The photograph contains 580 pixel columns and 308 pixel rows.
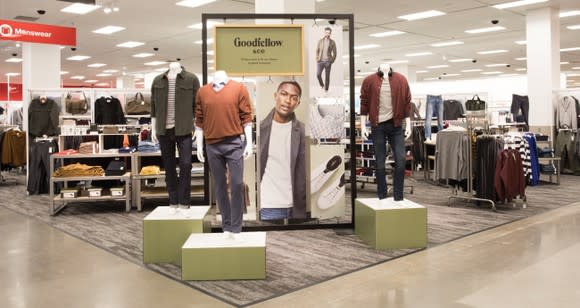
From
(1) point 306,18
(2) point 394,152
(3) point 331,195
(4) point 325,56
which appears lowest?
(3) point 331,195

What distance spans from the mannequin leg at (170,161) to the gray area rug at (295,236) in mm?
641

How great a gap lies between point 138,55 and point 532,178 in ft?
43.8

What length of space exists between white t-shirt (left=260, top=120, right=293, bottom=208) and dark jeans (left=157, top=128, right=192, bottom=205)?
1.15 meters

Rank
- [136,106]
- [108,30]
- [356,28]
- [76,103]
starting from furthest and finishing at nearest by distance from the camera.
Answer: [356,28]
[108,30]
[76,103]
[136,106]

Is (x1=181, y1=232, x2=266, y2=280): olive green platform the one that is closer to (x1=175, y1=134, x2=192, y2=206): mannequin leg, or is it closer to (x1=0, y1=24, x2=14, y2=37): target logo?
(x1=175, y1=134, x2=192, y2=206): mannequin leg

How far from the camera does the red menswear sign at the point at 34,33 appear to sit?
26.6 feet

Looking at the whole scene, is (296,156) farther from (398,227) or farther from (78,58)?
(78,58)

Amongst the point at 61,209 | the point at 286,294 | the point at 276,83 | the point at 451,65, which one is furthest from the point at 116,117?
the point at 451,65

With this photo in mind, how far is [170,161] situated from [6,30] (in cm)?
521

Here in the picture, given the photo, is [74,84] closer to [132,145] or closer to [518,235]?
[132,145]

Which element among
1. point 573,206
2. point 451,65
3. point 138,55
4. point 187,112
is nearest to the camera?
point 187,112

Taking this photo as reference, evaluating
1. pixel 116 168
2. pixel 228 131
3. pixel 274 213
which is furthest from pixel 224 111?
pixel 116 168

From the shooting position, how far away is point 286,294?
3.56m

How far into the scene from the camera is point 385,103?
203 inches
